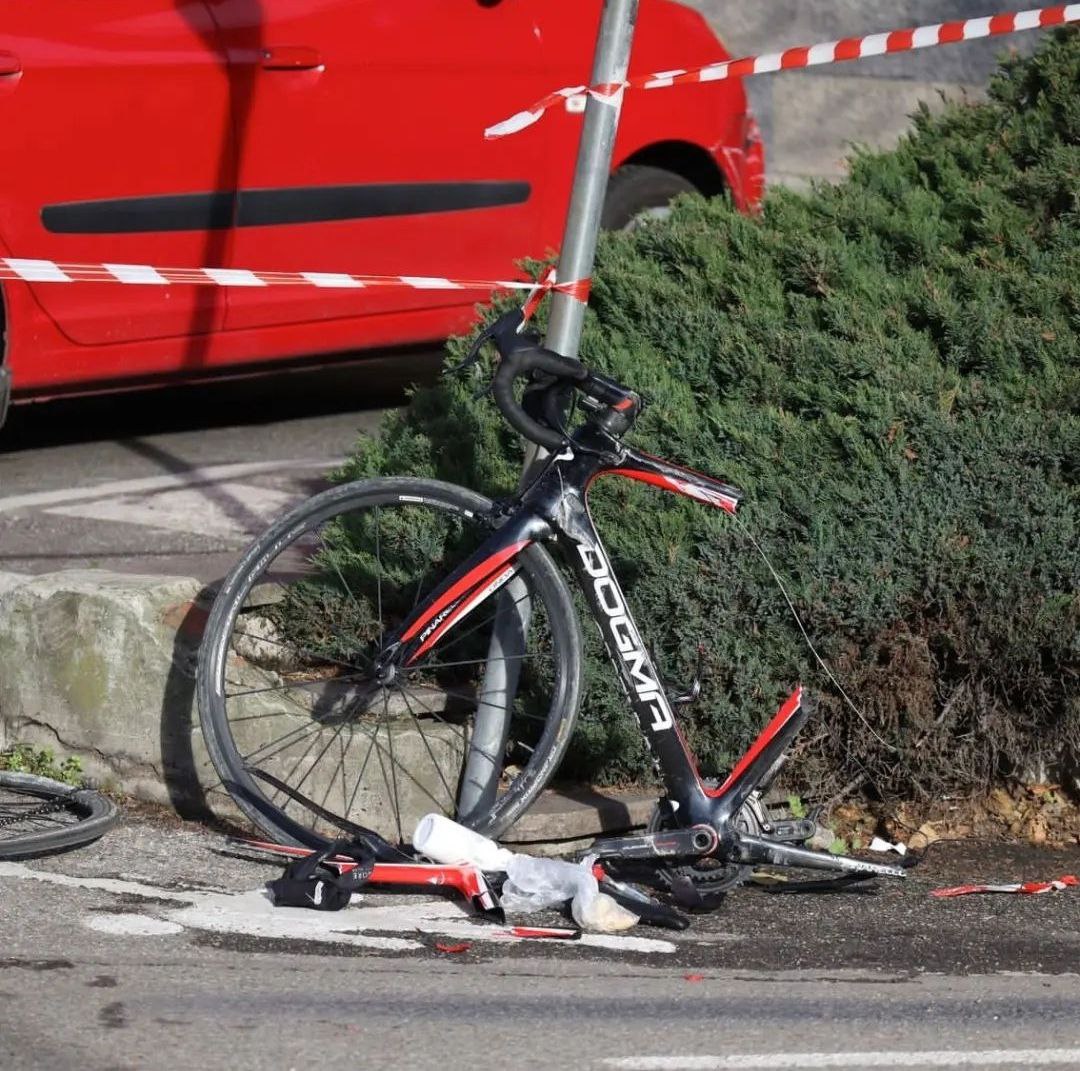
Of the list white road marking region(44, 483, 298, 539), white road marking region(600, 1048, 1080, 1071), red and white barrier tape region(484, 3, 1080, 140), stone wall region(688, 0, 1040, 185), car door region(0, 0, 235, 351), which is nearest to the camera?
white road marking region(600, 1048, 1080, 1071)

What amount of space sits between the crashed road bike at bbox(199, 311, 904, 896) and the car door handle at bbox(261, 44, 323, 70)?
100 inches

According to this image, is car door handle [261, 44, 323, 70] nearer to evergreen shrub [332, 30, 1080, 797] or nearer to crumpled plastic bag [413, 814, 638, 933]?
evergreen shrub [332, 30, 1080, 797]

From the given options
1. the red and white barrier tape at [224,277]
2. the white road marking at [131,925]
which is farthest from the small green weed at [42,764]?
the red and white barrier tape at [224,277]

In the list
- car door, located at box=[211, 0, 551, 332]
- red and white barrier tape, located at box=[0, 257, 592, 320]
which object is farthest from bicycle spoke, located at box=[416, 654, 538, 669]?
car door, located at box=[211, 0, 551, 332]

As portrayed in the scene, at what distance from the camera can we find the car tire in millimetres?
7840

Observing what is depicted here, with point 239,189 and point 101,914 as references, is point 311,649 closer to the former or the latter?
point 101,914

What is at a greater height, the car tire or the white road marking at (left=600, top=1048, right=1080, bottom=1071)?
the car tire

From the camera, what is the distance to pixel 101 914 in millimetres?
4164

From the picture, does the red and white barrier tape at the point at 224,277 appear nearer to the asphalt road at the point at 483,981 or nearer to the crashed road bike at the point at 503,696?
the crashed road bike at the point at 503,696

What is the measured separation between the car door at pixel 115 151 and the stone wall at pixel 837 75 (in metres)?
5.79

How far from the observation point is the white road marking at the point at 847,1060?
137 inches

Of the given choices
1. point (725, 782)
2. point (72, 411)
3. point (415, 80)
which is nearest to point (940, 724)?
point (725, 782)

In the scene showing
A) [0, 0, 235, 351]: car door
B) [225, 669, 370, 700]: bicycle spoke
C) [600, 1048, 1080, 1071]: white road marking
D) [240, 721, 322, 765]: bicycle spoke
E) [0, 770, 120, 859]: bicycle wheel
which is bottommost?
[600, 1048, 1080, 1071]: white road marking

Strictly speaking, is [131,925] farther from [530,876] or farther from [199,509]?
[199,509]
